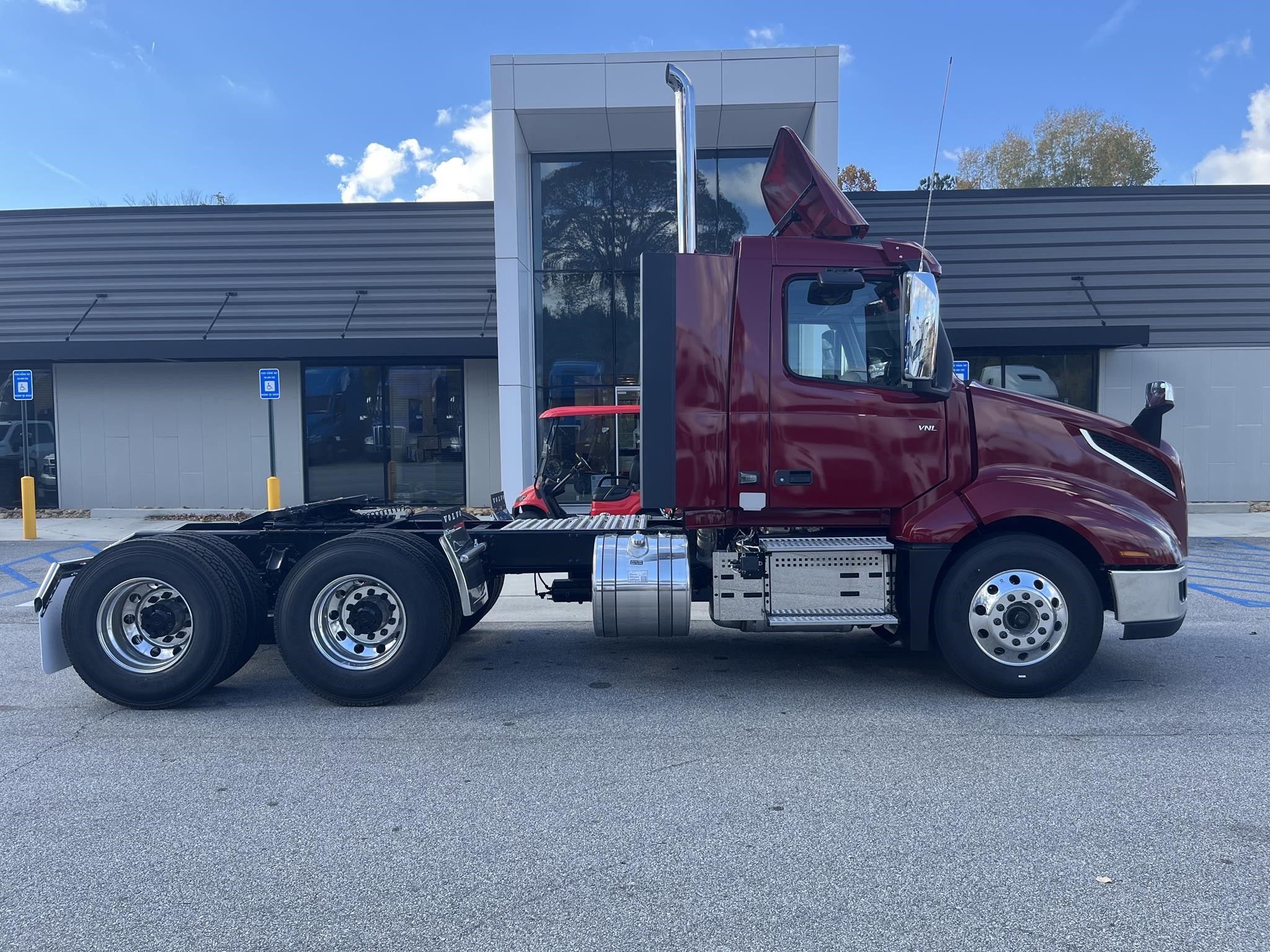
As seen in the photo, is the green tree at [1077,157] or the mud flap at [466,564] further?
the green tree at [1077,157]

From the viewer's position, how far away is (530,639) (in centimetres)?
774

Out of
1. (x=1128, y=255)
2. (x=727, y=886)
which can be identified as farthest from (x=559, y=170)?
(x=727, y=886)

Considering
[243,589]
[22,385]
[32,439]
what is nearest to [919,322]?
[243,589]

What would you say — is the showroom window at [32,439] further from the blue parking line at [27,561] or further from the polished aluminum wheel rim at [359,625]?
the polished aluminum wheel rim at [359,625]

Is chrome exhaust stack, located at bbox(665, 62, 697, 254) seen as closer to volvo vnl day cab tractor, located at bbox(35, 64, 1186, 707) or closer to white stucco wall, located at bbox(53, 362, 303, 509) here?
volvo vnl day cab tractor, located at bbox(35, 64, 1186, 707)

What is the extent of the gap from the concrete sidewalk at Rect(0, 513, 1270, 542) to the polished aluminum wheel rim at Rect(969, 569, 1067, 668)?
33.0 feet

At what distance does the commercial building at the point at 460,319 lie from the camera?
16688 millimetres

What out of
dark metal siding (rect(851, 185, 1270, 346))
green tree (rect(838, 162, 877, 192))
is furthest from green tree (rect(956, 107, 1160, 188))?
dark metal siding (rect(851, 185, 1270, 346))

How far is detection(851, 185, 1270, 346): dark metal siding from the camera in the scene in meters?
16.8

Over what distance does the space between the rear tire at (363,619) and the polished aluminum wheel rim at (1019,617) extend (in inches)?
134

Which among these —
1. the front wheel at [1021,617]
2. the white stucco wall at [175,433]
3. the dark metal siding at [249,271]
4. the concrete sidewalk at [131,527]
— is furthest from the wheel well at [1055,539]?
the white stucco wall at [175,433]

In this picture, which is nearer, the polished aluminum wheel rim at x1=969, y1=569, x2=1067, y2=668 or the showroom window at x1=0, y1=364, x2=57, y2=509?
the polished aluminum wheel rim at x1=969, y1=569, x2=1067, y2=668

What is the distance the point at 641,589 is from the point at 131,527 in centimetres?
1300

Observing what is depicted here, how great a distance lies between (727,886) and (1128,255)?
674 inches
